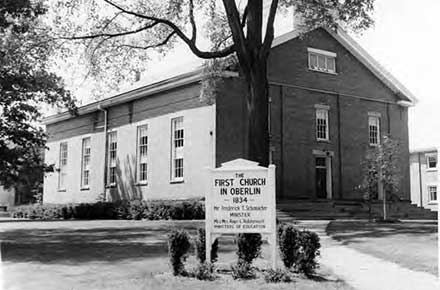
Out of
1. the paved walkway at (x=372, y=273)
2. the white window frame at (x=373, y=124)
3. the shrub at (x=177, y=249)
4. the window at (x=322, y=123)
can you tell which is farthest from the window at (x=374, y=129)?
the shrub at (x=177, y=249)

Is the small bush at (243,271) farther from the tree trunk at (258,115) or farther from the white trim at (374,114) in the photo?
the white trim at (374,114)

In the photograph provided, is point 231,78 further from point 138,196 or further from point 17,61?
point 17,61

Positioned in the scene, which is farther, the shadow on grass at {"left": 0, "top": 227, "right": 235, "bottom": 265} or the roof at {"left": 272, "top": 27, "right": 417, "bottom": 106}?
the roof at {"left": 272, "top": 27, "right": 417, "bottom": 106}

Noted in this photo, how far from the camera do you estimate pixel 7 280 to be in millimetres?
9688

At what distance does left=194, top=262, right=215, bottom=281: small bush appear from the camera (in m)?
9.73

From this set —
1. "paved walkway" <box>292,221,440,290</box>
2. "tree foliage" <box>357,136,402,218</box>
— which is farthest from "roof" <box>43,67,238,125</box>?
"paved walkway" <box>292,221,440,290</box>

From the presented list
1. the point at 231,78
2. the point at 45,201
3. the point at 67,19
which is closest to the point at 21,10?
the point at 67,19

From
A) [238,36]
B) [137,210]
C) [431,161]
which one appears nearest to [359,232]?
[238,36]

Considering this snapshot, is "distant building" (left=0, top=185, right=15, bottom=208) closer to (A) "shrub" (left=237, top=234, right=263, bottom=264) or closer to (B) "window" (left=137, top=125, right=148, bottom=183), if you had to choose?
(B) "window" (left=137, top=125, right=148, bottom=183)

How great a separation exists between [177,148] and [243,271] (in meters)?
20.8

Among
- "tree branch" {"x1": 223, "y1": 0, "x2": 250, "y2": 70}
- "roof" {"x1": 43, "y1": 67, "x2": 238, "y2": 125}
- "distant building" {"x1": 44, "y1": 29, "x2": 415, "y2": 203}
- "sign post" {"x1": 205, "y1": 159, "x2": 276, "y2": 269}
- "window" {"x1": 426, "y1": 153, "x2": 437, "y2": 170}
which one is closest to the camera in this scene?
"sign post" {"x1": 205, "y1": 159, "x2": 276, "y2": 269}

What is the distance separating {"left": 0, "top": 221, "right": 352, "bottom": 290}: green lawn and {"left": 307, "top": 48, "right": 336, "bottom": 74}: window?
18.3 meters

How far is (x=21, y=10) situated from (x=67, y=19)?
23.2ft

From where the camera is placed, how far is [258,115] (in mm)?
18625
